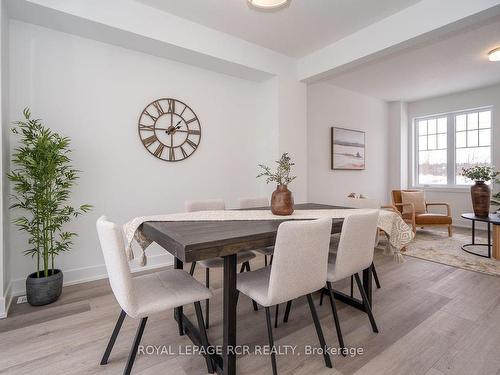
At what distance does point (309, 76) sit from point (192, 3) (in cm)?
183

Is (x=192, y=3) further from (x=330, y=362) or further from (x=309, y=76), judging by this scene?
(x=330, y=362)

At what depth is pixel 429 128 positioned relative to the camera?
19.9 ft

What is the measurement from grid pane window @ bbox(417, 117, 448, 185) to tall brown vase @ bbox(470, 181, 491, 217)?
2097mm

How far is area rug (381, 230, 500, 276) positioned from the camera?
3205 mm

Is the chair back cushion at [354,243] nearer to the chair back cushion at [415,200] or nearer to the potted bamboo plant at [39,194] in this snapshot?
the potted bamboo plant at [39,194]

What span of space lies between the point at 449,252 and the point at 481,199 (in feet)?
2.92

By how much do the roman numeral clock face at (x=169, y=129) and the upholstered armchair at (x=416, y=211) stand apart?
3733 millimetres

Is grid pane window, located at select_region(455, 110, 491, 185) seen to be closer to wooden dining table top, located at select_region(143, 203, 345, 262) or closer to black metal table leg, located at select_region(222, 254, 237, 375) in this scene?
wooden dining table top, located at select_region(143, 203, 345, 262)

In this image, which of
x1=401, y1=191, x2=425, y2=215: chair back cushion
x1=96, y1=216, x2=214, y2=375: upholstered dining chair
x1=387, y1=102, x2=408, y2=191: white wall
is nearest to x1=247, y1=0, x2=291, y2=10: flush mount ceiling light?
x1=96, y1=216, x2=214, y2=375: upholstered dining chair

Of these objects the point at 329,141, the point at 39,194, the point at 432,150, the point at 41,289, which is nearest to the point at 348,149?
the point at 329,141

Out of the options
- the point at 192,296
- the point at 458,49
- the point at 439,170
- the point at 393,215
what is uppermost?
the point at 458,49

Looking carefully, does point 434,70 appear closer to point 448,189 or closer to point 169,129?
point 448,189

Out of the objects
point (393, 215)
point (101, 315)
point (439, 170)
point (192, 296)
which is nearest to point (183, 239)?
point (192, 296)

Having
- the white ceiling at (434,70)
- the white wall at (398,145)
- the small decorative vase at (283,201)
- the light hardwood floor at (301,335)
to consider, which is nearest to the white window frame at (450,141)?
the white wall at (398,145)
